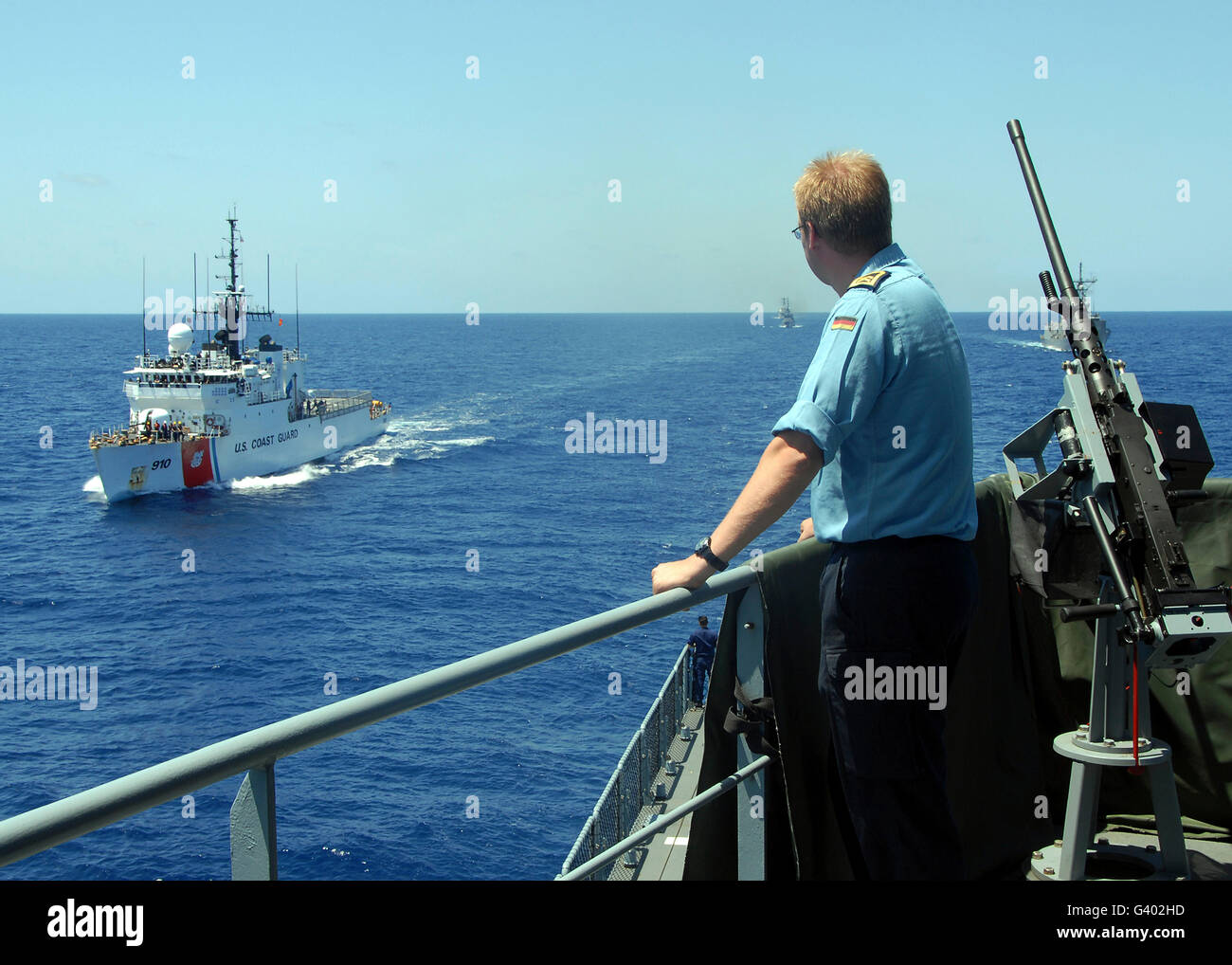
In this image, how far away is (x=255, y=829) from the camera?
1.95m

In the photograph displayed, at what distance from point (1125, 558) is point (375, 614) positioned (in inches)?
1939

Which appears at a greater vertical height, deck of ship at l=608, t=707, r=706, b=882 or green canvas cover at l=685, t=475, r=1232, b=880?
green canvas cover at l=685, t=475, r=1232, b=880

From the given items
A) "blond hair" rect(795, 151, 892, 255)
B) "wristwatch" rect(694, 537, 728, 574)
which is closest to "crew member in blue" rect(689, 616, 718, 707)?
"blond hair" rect(795, 151, 892, 255)

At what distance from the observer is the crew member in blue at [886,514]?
124 inches

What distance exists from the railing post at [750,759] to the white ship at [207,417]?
7137cm

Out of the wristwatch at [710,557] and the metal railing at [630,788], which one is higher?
the wristwatch at [710,557]

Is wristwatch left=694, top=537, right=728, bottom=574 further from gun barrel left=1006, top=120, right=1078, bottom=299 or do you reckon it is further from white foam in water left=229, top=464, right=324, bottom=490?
white foam in water left=229, top=464, right=324, bottom=490

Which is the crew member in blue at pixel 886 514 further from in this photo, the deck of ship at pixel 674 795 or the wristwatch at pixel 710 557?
the deck of ship at pixel 674 795

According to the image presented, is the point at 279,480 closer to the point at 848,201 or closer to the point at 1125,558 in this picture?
the point at 1125,558

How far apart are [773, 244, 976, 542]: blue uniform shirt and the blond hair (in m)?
0.08

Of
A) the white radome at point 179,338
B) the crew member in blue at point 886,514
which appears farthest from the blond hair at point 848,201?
the white radome at point 179,338

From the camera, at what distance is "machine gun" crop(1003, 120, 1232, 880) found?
3.60 meters

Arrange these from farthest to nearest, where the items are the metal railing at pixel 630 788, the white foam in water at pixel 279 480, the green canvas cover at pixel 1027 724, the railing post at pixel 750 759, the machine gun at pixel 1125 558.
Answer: the white foam in water at pixel 279 480 → the metal railing at pixel 630 788 → the green canvas cover at pixel 1027 724 → the machine gun at pixel 1125 558 → the railing post at pixel 750 759
